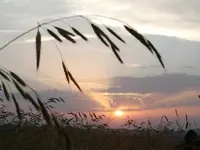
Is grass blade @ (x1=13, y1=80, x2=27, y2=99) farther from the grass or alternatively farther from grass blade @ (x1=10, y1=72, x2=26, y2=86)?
the grass

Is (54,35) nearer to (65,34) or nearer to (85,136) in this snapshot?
(65,34)

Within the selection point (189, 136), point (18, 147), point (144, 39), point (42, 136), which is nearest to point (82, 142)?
point (42, 136)

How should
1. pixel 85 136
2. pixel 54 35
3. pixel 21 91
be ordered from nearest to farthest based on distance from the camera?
pixel 21 91
pixel 54 35
pixel 85 136

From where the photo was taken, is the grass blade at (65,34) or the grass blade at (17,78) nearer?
the grass blade at (17,78)

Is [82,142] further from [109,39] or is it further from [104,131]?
[109,39]

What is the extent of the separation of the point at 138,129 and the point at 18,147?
2.74 m

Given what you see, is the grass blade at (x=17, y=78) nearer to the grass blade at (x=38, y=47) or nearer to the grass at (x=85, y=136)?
the grass blade at (x=38, y=47)

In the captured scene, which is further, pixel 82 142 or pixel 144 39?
pixel 82 142

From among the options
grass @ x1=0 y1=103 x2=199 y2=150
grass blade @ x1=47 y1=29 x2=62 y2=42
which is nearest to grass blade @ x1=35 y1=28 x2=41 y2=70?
grass blade @ x1=47 y1=29 x2=62 y2=42

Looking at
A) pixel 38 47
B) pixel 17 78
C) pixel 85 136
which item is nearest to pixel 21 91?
pixel 17 78

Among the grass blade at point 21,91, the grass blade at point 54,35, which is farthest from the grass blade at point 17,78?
the grass blade at point 54,35

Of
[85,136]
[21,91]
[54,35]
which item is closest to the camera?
[21,91]

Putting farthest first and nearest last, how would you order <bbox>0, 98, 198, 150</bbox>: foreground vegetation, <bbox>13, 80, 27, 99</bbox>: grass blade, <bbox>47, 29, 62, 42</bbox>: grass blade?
1. <bbox>0, 98, 198, 150</bbox>: foreground vegetation
2. <bbox>47, 29, 62, 42</bbox>: grass blade
3. <bbox>13, 80, 27, 99</bbox>: grass blade

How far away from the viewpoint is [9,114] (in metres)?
6.29
